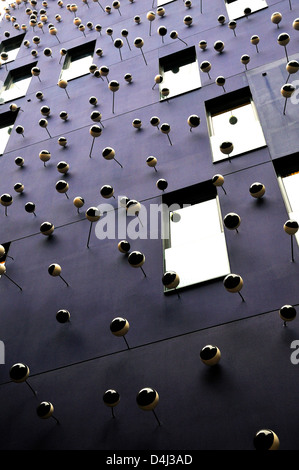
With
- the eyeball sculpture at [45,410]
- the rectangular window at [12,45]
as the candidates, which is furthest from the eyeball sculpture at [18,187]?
the rectangular window at [12,45]

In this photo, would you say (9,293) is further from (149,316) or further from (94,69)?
(94,69)

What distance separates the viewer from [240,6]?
11117mm

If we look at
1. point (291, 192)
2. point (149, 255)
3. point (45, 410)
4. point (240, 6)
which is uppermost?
point (240, 6)

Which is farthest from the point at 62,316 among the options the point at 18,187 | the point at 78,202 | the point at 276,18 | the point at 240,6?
the point at 240,6

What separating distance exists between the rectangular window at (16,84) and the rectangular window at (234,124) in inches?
272

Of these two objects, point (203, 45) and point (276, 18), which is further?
point (203, 45)

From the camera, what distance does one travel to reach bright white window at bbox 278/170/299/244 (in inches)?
258

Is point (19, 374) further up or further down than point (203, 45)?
further down

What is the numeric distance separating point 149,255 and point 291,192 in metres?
2.62

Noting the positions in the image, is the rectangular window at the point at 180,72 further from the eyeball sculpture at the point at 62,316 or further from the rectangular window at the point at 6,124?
the eyeball sculpture at the point at 62,316

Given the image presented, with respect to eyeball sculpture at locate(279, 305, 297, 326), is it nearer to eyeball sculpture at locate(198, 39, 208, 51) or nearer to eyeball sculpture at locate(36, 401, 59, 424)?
eyeball sculpture at locate(36, 401, 59, 424)

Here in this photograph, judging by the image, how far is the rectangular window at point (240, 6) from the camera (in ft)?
35.3

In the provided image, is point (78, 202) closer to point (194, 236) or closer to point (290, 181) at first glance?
point (194, 236)
